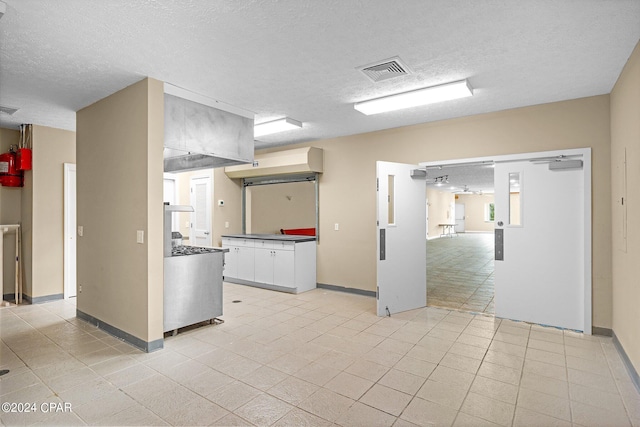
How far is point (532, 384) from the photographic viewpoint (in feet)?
8.55

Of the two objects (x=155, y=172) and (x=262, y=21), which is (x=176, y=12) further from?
(x=155, y=172)

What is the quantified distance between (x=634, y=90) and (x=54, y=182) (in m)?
7.01

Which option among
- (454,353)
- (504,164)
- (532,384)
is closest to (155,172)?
(454,353)

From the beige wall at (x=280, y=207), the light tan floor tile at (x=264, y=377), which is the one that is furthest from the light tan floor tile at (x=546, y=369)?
the beige wall at (x=280, y=207)

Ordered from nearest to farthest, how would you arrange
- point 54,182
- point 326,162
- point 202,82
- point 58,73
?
1. point 58,73
2. point 202,82
3. point 54,182
4. point 326,162

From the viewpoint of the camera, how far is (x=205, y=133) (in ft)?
12.6

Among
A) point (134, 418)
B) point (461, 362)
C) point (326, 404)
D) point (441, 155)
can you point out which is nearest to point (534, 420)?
point (461, 362)

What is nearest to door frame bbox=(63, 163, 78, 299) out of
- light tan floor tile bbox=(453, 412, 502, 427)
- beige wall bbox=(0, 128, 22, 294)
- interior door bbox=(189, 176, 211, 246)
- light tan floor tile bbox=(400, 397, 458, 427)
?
beige wall bbox=(0, 128, 22, 294)

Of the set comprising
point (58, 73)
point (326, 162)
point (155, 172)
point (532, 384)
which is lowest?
point (532, 384)

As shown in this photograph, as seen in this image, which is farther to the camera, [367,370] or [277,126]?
[277,126]

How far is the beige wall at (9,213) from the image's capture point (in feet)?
16.7

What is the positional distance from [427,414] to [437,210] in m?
15.7

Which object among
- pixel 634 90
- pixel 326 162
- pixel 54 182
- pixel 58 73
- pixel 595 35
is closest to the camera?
pixel 595 35

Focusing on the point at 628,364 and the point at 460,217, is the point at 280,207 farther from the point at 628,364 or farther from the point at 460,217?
the point at 460,217
